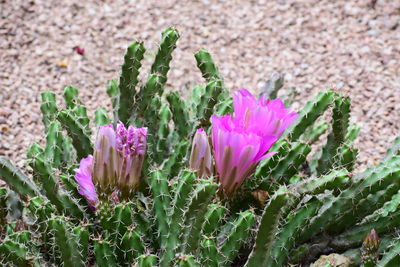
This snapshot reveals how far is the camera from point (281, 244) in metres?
2.66

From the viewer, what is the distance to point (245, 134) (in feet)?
8.13

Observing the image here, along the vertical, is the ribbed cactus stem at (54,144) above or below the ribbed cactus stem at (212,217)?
above

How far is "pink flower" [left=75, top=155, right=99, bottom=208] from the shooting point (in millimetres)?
2672

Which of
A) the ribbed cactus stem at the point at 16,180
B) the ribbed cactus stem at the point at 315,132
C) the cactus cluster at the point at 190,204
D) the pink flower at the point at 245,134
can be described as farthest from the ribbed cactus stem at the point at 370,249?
the ribbed cactus stem at the point at 16,180

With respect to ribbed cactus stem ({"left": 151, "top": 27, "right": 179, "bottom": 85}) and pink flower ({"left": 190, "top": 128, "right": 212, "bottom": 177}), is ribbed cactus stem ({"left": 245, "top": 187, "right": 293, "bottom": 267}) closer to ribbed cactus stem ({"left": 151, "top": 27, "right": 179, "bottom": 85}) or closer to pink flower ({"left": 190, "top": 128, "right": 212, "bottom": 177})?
pink flower ({"left": 190, "top": 128, "right": 212, "bottom": 177})

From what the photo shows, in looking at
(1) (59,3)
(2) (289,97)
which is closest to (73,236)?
(2) (289,97)

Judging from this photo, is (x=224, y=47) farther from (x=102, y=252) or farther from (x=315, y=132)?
(x=102, y=252)

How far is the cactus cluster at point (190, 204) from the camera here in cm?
250

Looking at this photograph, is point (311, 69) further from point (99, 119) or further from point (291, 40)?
point (99, 119)

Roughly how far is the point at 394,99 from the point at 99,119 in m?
2.02

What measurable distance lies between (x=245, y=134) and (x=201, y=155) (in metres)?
0.19

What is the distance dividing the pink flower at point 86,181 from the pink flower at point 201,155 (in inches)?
15.3

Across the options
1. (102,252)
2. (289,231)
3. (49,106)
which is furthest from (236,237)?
(49,106)

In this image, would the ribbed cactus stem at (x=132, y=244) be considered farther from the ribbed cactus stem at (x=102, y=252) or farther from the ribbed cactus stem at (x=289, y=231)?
the ribbed cactus stem at (x=289, y=231)
